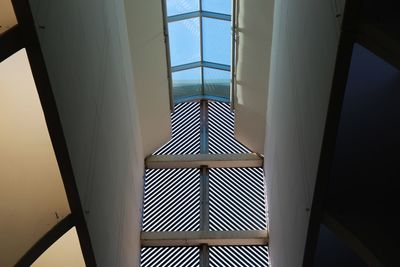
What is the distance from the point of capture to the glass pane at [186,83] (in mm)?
14211

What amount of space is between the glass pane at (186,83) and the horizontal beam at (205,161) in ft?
6.90

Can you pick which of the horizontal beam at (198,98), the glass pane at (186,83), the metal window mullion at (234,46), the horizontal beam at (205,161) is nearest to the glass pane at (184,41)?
the glass pane at (186,83)

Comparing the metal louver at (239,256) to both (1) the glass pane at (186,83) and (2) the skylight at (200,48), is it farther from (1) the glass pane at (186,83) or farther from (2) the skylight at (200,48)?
(1) the glass pane at (186,83)

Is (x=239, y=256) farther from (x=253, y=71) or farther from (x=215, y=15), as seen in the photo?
A: (x=215, y=15)

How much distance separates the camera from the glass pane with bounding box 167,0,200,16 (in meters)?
12.1
